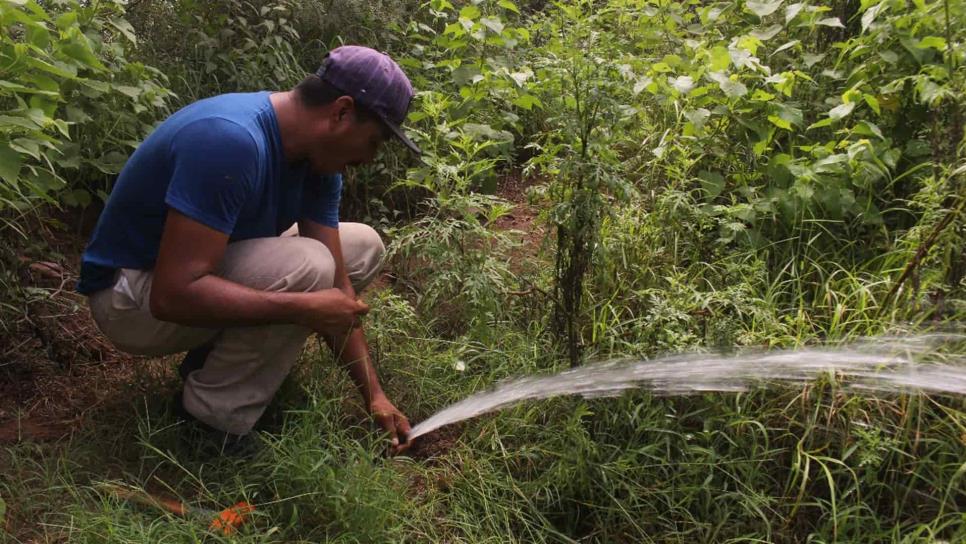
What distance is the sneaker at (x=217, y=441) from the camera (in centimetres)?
238

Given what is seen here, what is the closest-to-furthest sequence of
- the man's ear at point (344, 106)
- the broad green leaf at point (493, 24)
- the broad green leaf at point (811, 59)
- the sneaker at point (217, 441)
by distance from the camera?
1. the man's ear at point (344, 106)
2. the sneaker at point (217, 441)
3. the broad green leaf at point (811, 59)
4. the broad green leaf at point (493, 24)

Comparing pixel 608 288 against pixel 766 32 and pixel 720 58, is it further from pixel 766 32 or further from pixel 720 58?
pixel 766 32

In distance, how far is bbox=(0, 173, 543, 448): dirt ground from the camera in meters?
2.60

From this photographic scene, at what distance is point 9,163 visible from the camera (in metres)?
2.08

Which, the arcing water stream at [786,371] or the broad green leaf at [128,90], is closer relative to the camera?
the arcing water stream at [786,371]

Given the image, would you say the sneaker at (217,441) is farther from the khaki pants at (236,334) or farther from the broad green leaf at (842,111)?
the broad green leaf at (842,111)

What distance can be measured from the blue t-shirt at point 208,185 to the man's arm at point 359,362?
6 centimetres

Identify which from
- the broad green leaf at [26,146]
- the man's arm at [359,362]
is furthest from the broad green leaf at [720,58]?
the broad green leaf at [26,146]

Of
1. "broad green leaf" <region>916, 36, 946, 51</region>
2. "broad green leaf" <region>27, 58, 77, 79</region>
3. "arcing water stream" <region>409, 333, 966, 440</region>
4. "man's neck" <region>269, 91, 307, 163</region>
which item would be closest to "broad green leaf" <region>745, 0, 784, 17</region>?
"broad green leaf" <region>916, 36, 946, 51</region>

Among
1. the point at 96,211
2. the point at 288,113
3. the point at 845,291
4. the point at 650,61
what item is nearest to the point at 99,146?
the point at 96,211

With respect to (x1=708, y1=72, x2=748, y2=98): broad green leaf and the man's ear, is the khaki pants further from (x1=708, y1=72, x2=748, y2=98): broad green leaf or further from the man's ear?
(x1=708, y1=72, x2=748, y2=98): broad green leaf

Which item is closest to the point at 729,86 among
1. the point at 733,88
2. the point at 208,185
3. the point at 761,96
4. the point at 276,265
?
the point at 733,88

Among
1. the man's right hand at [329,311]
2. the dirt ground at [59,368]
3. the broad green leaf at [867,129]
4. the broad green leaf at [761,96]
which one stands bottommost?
the dirt ground at [59,368]

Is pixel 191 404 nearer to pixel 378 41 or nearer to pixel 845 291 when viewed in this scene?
pixel 845 291
